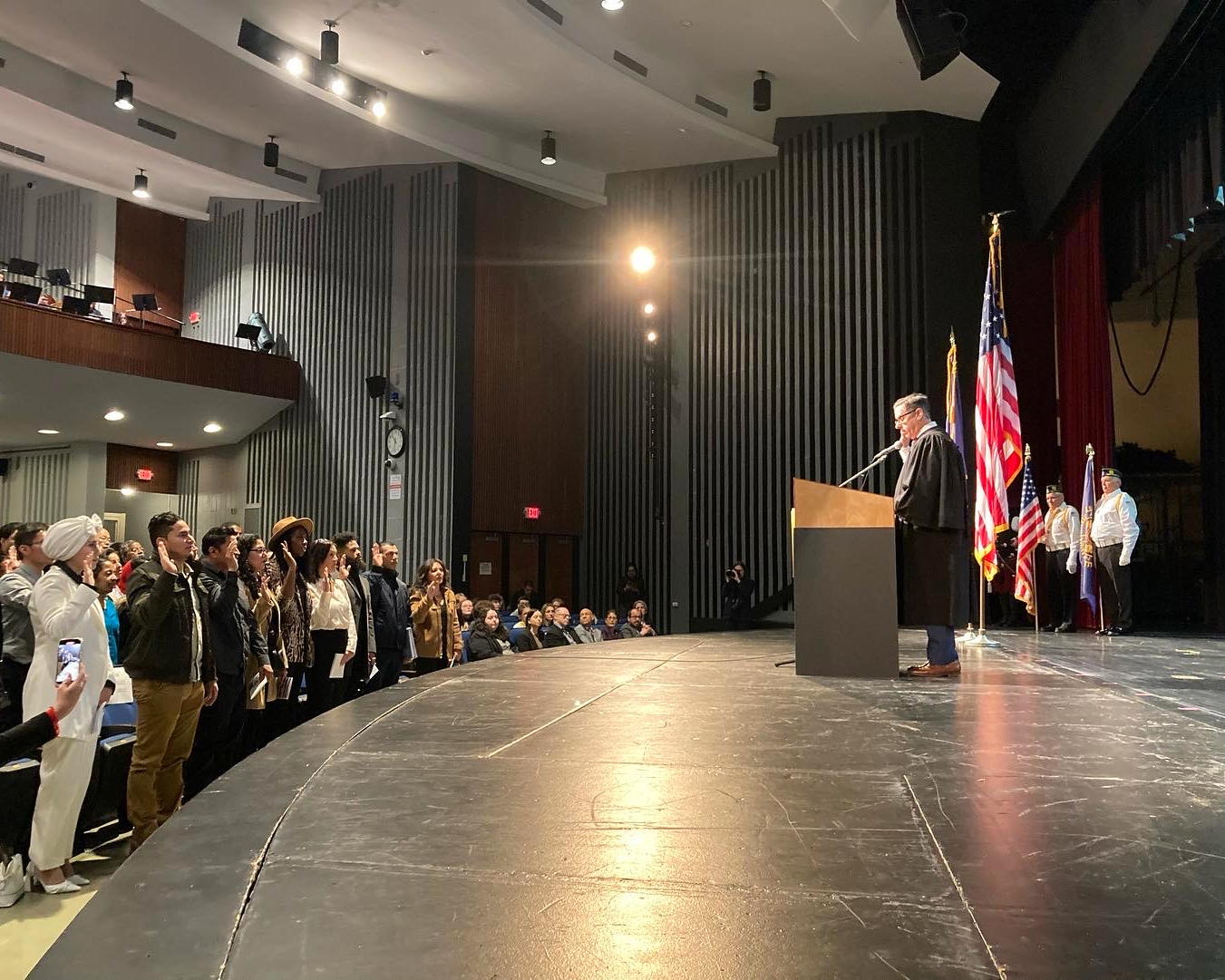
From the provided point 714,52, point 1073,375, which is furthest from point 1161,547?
point 714,52

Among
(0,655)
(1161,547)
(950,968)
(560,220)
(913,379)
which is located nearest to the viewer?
(950,968)

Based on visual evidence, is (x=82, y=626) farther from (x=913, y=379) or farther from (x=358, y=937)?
(x=913, y=379)

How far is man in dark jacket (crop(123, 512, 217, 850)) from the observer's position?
11.4ft

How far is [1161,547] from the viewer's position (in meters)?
9.20

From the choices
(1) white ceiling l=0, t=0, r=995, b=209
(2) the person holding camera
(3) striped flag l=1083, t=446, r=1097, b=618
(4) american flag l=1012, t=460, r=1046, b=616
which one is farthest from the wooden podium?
(2) the person holding camera

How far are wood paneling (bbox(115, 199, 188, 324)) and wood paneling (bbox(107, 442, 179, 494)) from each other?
82.7 inches

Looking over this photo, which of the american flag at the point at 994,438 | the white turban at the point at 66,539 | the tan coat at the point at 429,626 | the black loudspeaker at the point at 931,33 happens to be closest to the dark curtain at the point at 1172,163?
the american flag at the point at 994,438

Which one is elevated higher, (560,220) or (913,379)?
(560,220)

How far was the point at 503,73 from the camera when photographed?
10039mm

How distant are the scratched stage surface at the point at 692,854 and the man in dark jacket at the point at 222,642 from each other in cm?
119

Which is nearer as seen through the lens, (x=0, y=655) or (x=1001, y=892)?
(x=1001, y=892)

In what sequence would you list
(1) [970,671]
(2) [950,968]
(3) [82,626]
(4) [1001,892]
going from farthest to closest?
(1) [970,671] → (3) [82,626] → (4) [1001,892] → (2) [950,968]

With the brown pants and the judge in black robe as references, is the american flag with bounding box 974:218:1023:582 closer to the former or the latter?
the judge in black robe

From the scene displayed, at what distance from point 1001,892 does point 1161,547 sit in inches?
356
